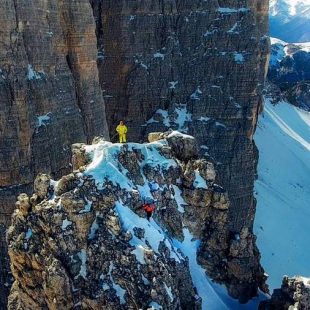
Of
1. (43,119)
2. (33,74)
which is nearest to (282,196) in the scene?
(43,119)

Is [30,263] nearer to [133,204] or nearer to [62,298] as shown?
[62,298]

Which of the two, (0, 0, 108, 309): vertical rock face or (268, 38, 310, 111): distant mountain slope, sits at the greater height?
(0, 0, 108, 309): vertical rock face

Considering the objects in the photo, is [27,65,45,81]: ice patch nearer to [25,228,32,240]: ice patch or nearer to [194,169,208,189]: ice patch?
[194,169,208,189]: ice patch

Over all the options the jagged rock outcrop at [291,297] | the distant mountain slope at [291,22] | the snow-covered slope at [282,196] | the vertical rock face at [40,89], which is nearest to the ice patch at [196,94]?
the vertical rock face at [40,89]

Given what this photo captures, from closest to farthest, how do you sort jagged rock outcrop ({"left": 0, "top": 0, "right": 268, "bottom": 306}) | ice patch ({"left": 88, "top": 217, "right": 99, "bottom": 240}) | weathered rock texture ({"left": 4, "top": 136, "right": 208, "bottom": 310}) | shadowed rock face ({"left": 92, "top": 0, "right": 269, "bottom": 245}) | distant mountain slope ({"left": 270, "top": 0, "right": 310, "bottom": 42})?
weathered rock texture ({"left": 4, "top": 136, "right": 208, "bottom": 310}) < ice patch ({"left": 88, "top": 217, "right": 99, "bottom": 240}) < jagged rock outcrop ({"left": 0, "top": 0, "right": 268, "bottom": 306}) < shadowed rock face ({"left": 92, "top": 0, "right": 269, "bottom": 245}) < distant mountain slope ({"left": 270, "top": 0, "right": 310, "bottom": 42})

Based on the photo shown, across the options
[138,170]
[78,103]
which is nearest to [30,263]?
[138,170]

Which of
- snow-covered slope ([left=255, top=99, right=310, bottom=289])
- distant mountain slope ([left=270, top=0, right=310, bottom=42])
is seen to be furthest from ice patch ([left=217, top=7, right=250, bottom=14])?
distant mountain slope ([left=270, top=0, right=310, bottom=42])
